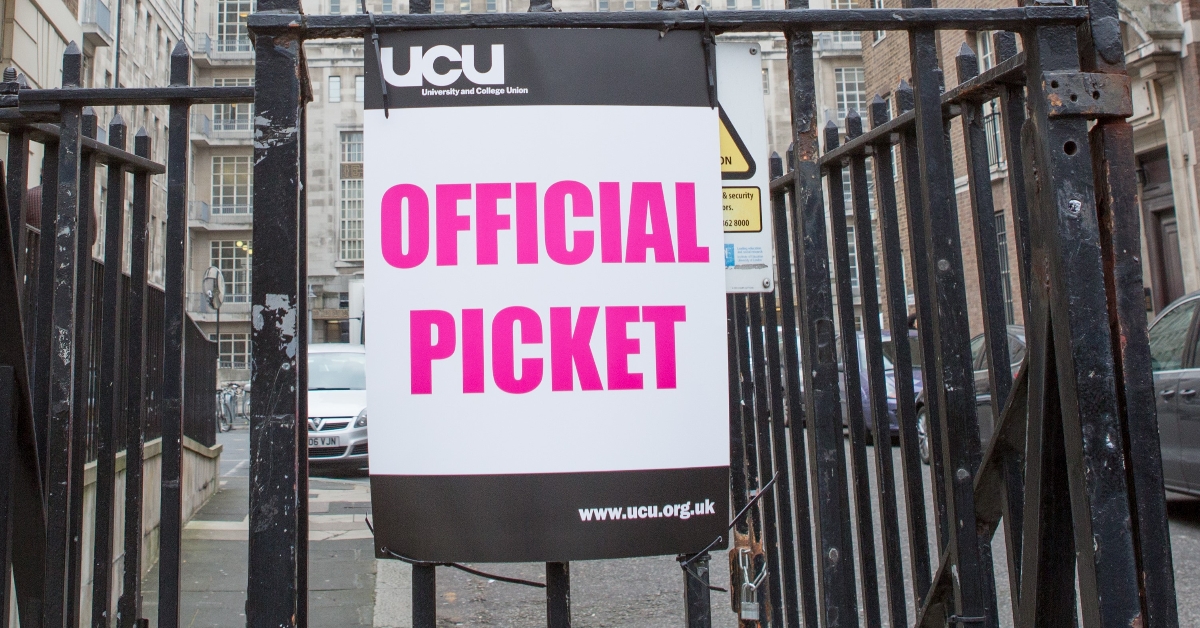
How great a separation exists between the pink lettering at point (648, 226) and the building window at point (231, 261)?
49697 millimetres

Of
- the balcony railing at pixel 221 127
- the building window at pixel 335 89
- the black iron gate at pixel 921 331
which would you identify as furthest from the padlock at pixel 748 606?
the balcony railing at pixel 221 127

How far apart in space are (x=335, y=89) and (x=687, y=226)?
162 ft

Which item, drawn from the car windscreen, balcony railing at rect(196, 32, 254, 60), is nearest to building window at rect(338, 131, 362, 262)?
balcony railing at rect(196, 32, 254, 60)

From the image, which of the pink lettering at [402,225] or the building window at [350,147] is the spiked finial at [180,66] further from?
the building window at [350,147]

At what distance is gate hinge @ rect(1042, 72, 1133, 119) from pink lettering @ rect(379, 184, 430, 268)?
1.17m

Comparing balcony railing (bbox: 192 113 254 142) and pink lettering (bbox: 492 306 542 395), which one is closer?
pink lettering (bbox: 492 306 542 395)

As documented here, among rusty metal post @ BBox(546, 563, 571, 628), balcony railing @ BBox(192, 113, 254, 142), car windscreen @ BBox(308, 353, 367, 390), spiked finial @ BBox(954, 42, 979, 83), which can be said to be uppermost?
balcony railing @ BBox(192, 113, 254, 142)

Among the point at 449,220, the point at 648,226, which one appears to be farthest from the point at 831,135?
the point at 449,220

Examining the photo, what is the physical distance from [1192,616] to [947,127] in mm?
3144

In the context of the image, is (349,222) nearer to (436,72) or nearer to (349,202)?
(349,202)

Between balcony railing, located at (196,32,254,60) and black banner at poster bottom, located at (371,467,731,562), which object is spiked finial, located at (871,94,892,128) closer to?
black banner at poster bottom, located at (371,467,731,562)

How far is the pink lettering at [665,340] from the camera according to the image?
1759 mm

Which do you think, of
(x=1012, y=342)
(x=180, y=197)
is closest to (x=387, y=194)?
(x=180, y=197)

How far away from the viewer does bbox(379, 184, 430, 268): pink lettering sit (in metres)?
1.74
